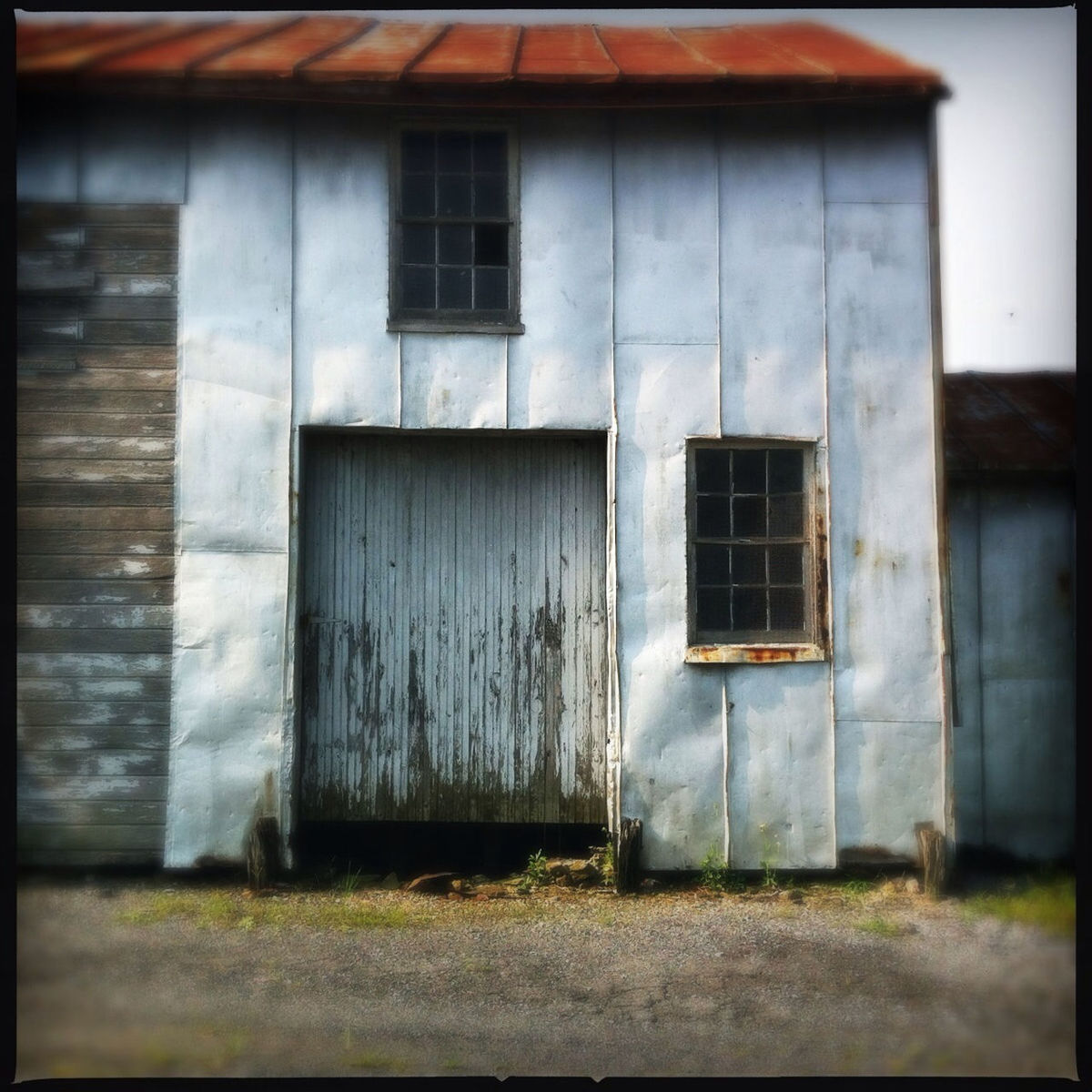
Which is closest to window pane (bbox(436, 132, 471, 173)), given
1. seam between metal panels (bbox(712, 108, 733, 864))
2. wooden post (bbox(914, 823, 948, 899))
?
seam between metal panels (bbox(712, 108, 733, 864))

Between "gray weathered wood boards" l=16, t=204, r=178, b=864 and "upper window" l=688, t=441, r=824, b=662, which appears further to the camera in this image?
"upper window" l=688, t=441, r=824, b=662

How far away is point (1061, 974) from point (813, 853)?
4.80 feet

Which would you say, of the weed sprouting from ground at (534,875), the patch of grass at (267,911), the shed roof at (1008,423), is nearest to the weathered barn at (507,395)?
the patch of grass at (267,911)

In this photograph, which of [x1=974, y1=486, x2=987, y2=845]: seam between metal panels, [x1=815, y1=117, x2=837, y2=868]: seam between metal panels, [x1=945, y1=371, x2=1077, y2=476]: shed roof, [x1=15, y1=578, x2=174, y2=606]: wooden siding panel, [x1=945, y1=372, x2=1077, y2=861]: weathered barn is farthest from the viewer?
[x1=945, y1=371, x2=1077, y2=476]: shed roof

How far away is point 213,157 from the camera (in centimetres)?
589

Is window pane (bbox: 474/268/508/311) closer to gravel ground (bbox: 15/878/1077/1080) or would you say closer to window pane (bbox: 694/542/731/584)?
window pane (bbox: 694/542/731/584)

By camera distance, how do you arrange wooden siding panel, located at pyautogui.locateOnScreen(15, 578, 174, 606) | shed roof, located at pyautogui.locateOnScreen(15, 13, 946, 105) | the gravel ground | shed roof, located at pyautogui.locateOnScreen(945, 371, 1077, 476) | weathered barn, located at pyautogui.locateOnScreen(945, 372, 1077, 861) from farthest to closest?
1. shed roof, located at pyautogui.locateOnScreen(945, 371, 1077, 476)
2. weathered barn, located at pyautogui.locateOnScreen(945, 372, 1077, 861)
3. wooden siding panel, located at pyautogui.locateOnScreen(15, 578, 174, 606)
4. shed roof, located at pyautogui.locateOnScreen(15, 13, 946, 105)
5. the gravel ground

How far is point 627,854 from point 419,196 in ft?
13.3

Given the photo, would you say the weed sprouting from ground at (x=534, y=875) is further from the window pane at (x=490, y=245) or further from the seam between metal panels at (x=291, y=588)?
the window pane at (x=490, y=245)

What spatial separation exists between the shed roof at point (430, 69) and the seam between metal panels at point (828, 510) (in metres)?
0.46

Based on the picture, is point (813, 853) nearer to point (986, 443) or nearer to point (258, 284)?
point (986, 443)

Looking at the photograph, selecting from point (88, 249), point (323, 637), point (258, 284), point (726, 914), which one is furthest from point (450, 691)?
point (88, 249)

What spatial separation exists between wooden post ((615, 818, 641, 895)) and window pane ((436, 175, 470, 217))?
3.72m

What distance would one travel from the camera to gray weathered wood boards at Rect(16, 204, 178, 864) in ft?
18.9
